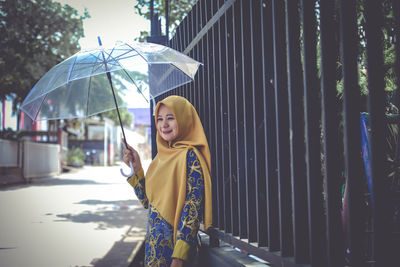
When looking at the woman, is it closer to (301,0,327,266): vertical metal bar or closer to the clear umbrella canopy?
the clear umbrella canopy

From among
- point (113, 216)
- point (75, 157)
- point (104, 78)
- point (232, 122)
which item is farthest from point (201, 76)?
point (75, 157)

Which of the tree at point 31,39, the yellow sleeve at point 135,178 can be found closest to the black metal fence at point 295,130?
Result: the yellow sleeve at point 135,178

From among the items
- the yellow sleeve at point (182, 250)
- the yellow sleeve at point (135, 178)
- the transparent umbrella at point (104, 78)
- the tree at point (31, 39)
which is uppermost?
the tree at point (31, 39)

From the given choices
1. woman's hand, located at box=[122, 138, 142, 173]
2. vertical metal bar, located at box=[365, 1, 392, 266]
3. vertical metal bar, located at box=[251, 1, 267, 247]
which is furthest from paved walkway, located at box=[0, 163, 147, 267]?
vertical metal bar, located at box=[365, 1, 392, 266]

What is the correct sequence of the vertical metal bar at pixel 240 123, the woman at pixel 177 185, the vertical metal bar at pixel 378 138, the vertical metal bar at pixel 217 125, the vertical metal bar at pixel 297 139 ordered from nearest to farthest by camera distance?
the vertical metal bar at pixel 378 138 < the vertical metal bar at pixel 297 139 < the woman at pixel 177 185 < the vertical metal bar at pixel 240 123 < the vertical metal bar at pixel 217 125

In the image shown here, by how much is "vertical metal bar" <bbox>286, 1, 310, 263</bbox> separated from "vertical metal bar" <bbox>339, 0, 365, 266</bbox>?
13.6 inches

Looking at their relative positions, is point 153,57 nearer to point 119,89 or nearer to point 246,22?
point 246,22

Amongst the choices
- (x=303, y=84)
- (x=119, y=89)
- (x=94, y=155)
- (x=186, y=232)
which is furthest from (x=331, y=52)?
(x=94, y=155)

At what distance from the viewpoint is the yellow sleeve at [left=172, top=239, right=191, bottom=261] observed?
218cm

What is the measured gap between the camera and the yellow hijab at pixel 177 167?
2.41 meters

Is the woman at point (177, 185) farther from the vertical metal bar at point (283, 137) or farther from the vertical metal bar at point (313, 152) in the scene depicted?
the vertical metal bar at point (313, 152)

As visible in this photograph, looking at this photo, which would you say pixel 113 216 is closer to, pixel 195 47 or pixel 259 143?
pixel 195 47

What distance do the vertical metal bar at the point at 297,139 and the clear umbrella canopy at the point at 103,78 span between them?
1.12 meters

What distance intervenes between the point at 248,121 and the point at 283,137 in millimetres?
466
